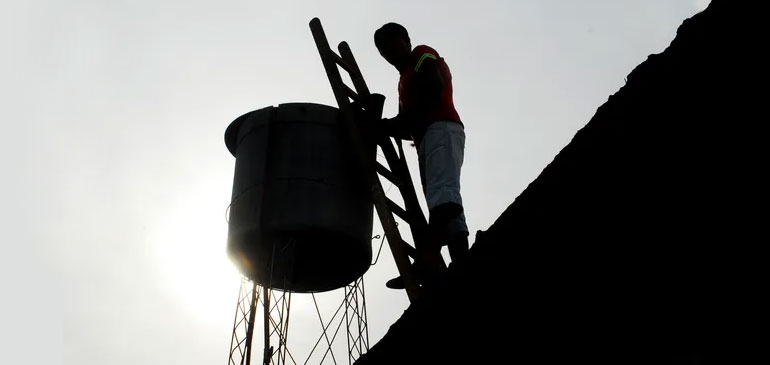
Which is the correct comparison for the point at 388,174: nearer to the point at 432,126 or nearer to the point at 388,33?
the point at 432,126

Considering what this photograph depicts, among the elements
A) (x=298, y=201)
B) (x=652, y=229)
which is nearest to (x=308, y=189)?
(x=298, y=201)

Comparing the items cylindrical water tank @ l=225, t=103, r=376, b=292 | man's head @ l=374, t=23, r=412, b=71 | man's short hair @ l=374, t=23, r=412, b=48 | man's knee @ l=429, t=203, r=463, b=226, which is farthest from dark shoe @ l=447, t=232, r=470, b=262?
man's short hair @ l=374, t=23, r=412, b=48

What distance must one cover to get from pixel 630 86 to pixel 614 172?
1.21 feet

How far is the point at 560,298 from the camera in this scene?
365 centimetres

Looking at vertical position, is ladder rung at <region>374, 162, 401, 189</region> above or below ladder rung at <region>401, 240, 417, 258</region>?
above

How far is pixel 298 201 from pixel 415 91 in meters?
1.57

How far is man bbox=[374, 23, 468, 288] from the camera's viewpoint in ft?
21.5

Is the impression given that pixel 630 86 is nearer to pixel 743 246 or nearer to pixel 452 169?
pixel 743 246

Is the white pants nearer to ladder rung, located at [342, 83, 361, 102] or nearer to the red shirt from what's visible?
the red shirt

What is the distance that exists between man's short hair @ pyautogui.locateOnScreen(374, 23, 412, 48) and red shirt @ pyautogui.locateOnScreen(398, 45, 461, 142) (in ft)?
0.92

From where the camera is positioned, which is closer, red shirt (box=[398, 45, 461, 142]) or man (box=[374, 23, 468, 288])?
man (box=[374, 23, 468, 288])

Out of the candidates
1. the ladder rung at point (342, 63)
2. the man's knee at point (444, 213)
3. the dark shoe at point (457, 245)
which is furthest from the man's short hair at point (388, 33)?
the dark shoe at point (457, 245)

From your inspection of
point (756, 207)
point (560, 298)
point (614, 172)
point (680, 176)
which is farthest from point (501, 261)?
point (756, 207)

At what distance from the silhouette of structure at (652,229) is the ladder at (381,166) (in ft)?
7.89
